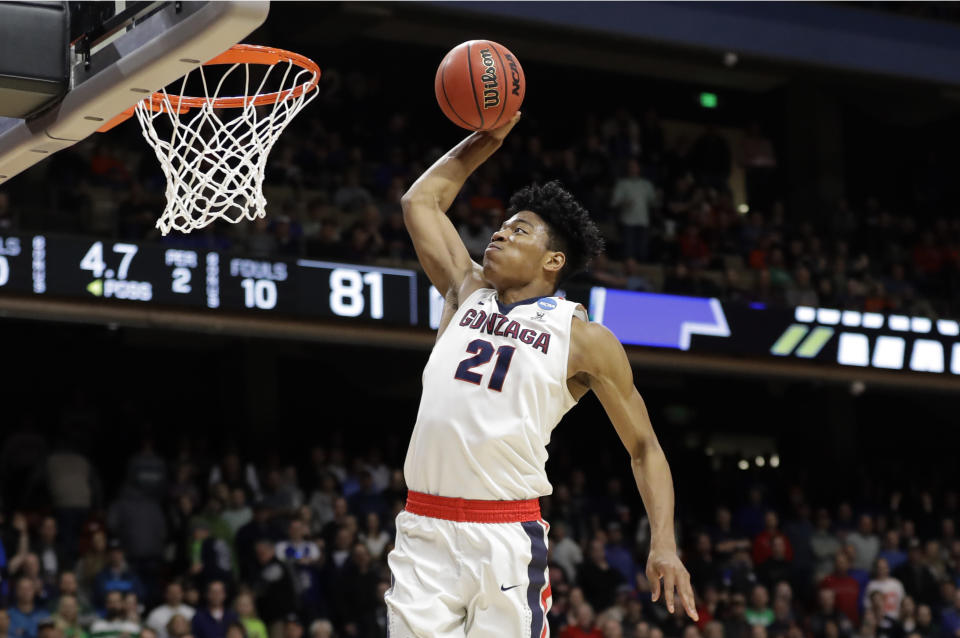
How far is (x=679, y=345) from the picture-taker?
14500 millimetres

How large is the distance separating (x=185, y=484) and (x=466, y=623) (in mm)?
8337

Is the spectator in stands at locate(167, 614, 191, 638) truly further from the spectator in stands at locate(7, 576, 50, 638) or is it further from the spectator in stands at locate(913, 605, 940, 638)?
the spectator in stands at locate(913, 605, 940, 638)

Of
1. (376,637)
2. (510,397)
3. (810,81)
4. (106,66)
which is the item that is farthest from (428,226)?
(810,81)

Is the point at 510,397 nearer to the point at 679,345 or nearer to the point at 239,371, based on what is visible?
the point at 679,345

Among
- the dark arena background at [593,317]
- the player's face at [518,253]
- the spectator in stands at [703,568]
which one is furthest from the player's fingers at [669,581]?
the spectator in stands at [703,568]

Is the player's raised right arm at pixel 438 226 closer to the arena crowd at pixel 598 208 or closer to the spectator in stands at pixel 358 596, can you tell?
the spectator in stands at pixel 358 596

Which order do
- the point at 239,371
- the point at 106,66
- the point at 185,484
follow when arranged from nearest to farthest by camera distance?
1. the point at 106,66
2. the point at 185,484
3. the point at 239,371

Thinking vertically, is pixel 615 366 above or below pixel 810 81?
below

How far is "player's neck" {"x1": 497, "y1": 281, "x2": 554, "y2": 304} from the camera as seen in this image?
4.89 metres

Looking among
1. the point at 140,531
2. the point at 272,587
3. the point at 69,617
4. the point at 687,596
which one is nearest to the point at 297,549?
the point at 272,587

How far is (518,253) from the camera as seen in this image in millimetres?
4863

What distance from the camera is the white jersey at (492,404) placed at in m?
4.62

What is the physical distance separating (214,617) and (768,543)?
19.2 feet

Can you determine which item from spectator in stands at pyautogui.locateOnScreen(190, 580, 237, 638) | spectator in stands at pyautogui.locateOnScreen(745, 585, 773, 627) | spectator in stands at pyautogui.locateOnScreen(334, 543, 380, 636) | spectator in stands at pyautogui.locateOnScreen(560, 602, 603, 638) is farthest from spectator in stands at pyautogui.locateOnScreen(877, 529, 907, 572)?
spectator in stands at pyautogui.locateOnScreen(190, 580, 237, 638)
